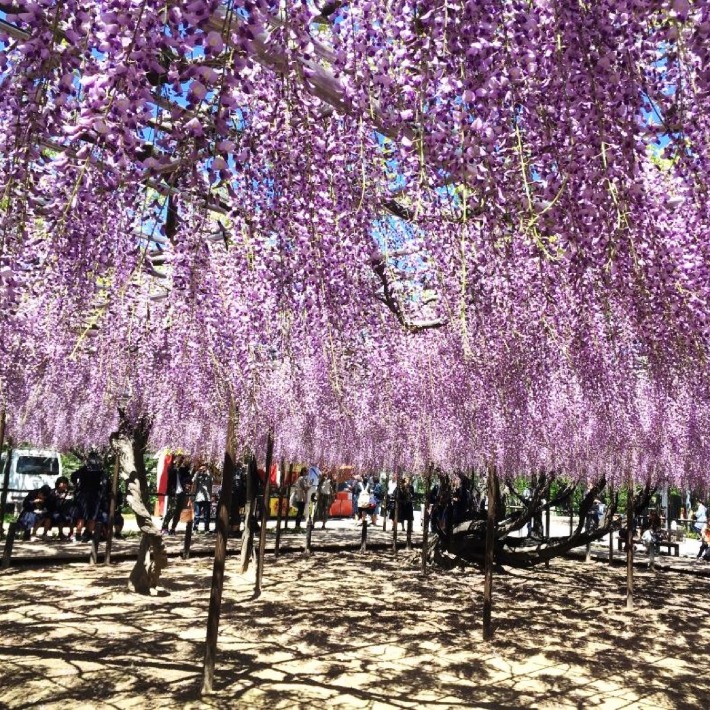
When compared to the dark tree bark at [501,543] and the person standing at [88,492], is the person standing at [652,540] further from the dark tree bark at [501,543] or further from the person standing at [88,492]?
the person standing at [88,492]

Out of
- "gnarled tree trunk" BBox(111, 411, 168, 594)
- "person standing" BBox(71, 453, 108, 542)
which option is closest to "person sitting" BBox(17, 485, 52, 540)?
"person standing" BBox(71, 453, 108, 542)

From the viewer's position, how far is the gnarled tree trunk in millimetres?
9055

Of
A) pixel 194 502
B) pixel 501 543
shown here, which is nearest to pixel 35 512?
pixel 194 502

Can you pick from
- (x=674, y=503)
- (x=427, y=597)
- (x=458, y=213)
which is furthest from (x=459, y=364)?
(x=674, y=503)

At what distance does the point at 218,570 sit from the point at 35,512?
1171cm

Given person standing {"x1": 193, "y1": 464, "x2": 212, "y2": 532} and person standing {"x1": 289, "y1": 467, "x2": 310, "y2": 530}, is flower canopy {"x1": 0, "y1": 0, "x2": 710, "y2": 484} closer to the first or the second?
person standing {"x1": 193, "y1": 464, "x2": 212, "y2": 532}

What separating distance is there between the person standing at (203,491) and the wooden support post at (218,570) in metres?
12.8

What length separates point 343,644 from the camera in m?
7.15

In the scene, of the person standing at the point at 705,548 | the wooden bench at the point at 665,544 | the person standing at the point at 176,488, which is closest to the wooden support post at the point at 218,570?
the person standing at the point at 176,488

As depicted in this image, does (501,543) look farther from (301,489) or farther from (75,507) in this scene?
(301,489)

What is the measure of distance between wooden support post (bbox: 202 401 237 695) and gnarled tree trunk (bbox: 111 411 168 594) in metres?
3.27

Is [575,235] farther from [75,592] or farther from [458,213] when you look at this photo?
[75,592]

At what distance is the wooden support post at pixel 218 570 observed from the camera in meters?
5.39

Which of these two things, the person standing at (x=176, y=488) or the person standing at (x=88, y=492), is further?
the person standing at (x=176, y=488)
